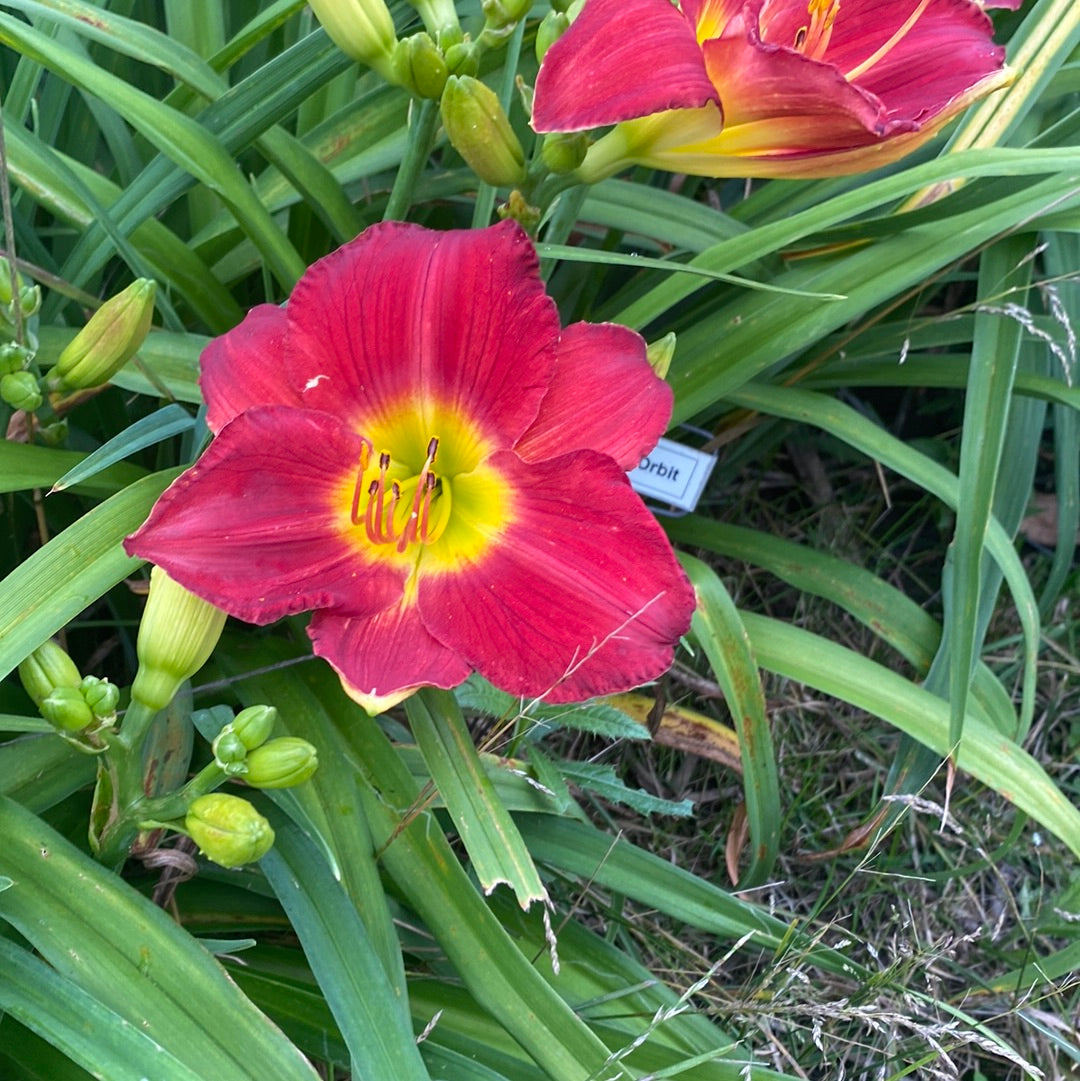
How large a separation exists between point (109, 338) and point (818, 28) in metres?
0.59

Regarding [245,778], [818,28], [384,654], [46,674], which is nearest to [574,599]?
[384,654]

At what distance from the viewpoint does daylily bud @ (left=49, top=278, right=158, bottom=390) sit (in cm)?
A: 81

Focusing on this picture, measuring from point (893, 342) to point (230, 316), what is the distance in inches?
30.8

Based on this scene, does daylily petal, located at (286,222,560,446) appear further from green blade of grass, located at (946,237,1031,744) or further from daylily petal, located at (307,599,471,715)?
green blade of grass, located at (946,237,1031,744)

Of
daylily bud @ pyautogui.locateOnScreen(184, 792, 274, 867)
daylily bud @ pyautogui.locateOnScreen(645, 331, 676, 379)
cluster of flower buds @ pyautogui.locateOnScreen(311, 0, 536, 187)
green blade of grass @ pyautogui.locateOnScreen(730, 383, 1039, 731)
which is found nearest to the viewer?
daylily bud @ pyautogui.locateOnScreen(184, 792, 274, 867)

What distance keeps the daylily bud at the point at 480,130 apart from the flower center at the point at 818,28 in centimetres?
23

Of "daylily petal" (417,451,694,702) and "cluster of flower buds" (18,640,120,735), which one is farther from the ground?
"cluster of flower buds" (18,640,120,735)

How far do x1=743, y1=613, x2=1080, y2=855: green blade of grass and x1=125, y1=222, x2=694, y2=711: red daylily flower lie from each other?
0.40 m

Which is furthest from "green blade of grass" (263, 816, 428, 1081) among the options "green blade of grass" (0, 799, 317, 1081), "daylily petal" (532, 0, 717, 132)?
"daylily petal" (532, 0, 717, 132)

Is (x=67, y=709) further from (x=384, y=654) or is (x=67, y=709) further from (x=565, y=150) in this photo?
(x=565, y=150)

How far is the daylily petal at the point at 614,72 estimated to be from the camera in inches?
28.2

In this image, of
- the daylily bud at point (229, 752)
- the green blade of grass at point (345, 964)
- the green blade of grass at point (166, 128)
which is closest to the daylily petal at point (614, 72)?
the green blade of grass at point (166, 128)

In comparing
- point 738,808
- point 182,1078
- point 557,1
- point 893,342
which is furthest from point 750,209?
point 182,1078

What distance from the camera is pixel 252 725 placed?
0.71m
